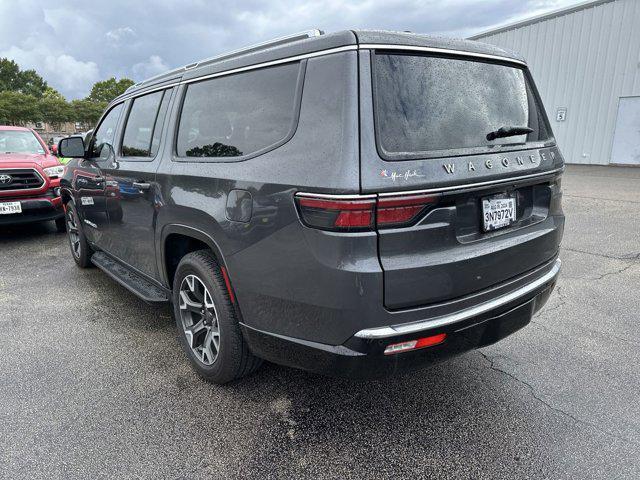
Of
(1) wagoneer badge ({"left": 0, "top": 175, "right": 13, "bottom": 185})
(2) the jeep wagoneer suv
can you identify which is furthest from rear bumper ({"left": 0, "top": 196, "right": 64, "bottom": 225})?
(2) the jeep wagoneer suv

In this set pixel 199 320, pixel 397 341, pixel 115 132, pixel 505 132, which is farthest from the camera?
pixel 115 132

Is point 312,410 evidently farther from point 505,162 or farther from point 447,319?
point 505,162

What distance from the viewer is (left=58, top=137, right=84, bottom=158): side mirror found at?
13.8ft

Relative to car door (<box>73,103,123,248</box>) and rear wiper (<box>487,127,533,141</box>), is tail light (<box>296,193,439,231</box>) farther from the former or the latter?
car door (<box>73,103,123,248</box>)

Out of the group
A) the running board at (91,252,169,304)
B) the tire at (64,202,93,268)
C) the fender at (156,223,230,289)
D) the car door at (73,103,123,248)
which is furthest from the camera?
the tire at (64,202,93,268)

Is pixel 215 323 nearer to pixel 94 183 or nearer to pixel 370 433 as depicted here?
pixel 370 433

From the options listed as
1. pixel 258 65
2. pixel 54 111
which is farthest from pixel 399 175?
pixel 54 111

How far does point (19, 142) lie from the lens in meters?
7.72

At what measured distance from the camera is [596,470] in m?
2.08

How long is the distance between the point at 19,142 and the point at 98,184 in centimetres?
501

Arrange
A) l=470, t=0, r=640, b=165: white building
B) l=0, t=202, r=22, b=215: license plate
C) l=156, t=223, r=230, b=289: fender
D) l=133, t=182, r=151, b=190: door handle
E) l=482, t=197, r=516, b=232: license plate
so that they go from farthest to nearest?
l=470, t=0, r=640, b=165: white building < l=0, t=202, r=22, b=215: license plate < l=133, t=182, r=151, b=190: door handle < l=156, t=223, r=230, b=289: fender < l=482, t=197, r=516, b=232: license plate

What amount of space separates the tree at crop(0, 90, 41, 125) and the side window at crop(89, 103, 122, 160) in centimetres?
5950

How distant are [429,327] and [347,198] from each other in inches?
26.7

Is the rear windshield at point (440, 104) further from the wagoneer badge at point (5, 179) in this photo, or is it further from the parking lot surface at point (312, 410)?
the wagoneer badge at point (5, 179)
